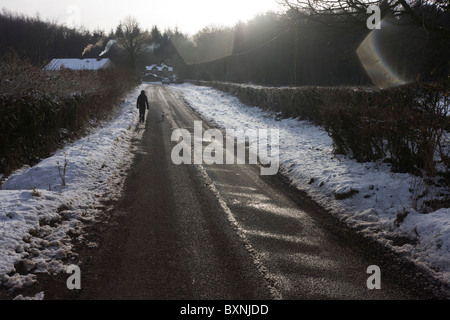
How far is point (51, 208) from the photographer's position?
5074 mm

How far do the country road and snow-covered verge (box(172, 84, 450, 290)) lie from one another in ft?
0.94

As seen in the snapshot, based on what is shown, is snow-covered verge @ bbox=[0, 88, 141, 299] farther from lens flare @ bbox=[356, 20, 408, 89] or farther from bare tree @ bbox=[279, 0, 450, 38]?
lens flare @ bbox=[356, 20, 408, 89]

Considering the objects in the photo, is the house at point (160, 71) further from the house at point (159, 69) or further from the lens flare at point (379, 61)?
the lens flare at point (379, 61)

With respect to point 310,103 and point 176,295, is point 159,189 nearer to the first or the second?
point 176,295

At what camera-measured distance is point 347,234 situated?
476 centimetres

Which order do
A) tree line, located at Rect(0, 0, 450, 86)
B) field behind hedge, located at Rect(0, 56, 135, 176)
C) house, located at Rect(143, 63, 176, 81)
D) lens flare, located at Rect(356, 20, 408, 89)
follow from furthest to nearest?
house, located at Rect(143, 63, 176, 81) → tree line, located at Rect(0, 0, 450, 86) → lens flare, located at Rect(356, 20, 408, 89) → field behind hedge, located at Rect(0, 56, 135, 176)

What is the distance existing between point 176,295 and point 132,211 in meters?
2.63

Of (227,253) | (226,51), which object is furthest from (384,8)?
(226,51)

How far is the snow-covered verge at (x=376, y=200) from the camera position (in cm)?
405

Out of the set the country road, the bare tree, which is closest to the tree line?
the bare tree

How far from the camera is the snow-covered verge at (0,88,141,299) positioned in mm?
3695

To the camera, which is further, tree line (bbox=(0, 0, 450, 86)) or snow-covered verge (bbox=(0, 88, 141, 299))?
tree line (bbox=(0, 0, 450, 86))

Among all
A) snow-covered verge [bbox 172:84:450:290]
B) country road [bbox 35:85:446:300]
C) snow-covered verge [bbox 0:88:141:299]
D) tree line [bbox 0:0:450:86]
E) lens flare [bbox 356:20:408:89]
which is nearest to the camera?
country road [bbox 35:85:446:300]

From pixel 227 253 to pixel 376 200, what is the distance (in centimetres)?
320
